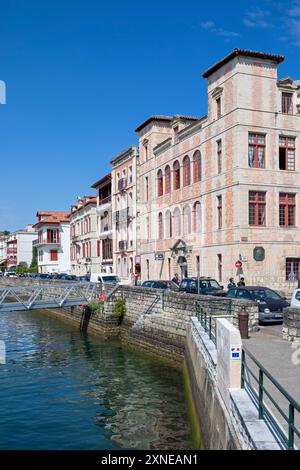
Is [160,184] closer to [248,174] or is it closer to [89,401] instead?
[248,174]

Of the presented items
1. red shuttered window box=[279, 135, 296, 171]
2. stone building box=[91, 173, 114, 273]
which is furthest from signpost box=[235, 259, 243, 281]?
stone building box=[91, 173, 114, 273]

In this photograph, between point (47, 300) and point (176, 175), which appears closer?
point (47, 300)

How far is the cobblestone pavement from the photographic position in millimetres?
9402

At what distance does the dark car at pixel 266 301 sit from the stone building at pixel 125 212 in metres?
27.9

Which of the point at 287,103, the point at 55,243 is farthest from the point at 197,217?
the point at 55,243

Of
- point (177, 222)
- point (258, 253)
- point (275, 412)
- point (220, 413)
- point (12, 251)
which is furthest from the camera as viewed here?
point (12, 251)

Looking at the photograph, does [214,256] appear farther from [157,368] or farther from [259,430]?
[259,430]

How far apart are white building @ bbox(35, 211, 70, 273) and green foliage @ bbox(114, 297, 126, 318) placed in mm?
58266

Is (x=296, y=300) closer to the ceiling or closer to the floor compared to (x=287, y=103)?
closer to the floor

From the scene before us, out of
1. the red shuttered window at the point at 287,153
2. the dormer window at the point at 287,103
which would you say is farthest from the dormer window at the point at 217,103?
the red shuttered window at the point at 287,153

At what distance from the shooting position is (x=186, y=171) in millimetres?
40875

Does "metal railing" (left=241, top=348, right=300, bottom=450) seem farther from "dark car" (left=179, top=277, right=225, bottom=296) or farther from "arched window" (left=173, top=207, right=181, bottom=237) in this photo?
"arched window" (left=173, top=207, right=181, bottom=237)

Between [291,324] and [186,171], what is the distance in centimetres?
2624

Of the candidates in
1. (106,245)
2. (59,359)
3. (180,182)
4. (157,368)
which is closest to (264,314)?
(157,368)
